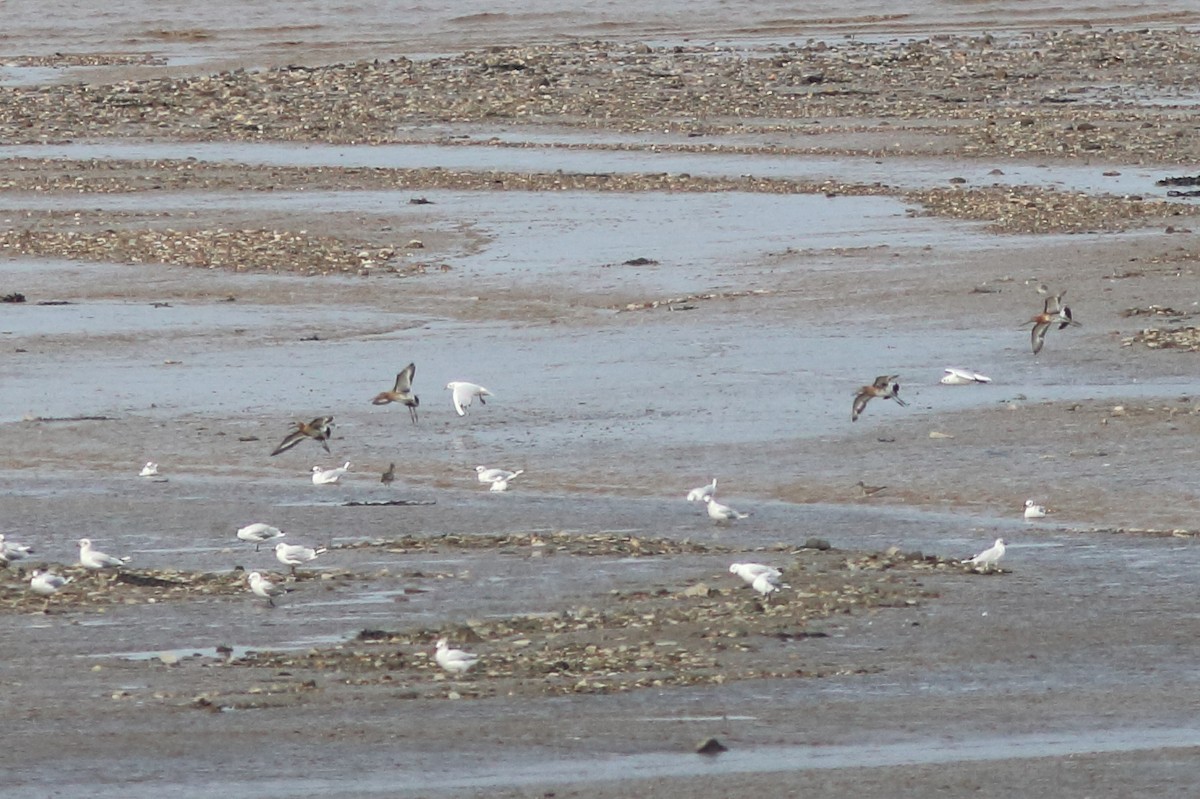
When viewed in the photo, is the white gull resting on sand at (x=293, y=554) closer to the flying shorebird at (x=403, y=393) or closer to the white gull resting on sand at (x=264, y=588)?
the white gull resting on sand at (x=264, y=588)

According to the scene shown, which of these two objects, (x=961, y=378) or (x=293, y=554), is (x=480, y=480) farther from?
(x=961, y=378)

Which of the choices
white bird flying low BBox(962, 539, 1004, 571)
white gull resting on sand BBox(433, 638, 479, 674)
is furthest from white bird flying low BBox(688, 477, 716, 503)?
white gull resting on sand BBox(433, 638, 479, 674)

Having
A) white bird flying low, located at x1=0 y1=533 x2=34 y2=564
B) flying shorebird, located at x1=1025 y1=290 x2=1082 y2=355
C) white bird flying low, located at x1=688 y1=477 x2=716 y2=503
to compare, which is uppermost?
flying shorebird, located at x1=1025 y1=290 x2=1082 y2=355

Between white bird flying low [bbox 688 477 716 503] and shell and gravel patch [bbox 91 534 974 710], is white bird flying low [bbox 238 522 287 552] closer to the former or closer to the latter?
shell and gravel patch [bbox 91 534 974 710]

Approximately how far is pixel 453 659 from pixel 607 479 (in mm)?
4145

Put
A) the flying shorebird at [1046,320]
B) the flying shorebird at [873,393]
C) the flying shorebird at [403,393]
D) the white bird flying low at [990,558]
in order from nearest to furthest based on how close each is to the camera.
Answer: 1. the white bird flying low at [990,558]
2. the flying shorebird at [403,393]
3. the flying shorebird at [873,393]
4. the flying shorebird at [1046,320]

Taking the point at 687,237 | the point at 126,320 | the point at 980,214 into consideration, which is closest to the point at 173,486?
the point at 126,320

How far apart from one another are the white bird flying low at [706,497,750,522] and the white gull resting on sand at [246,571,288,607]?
2106 millimetres

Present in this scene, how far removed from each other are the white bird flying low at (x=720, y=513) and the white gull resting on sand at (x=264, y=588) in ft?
6.91

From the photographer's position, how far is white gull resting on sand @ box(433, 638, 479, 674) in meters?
7.69

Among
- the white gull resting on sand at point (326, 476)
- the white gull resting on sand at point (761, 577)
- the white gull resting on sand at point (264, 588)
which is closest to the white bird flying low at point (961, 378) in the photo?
the white gull resting on sand at point (326, 476)

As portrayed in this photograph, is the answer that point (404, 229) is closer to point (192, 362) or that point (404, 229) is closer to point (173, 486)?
point (192, 362)

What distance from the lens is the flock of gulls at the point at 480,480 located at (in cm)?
893

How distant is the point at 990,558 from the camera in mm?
9297
